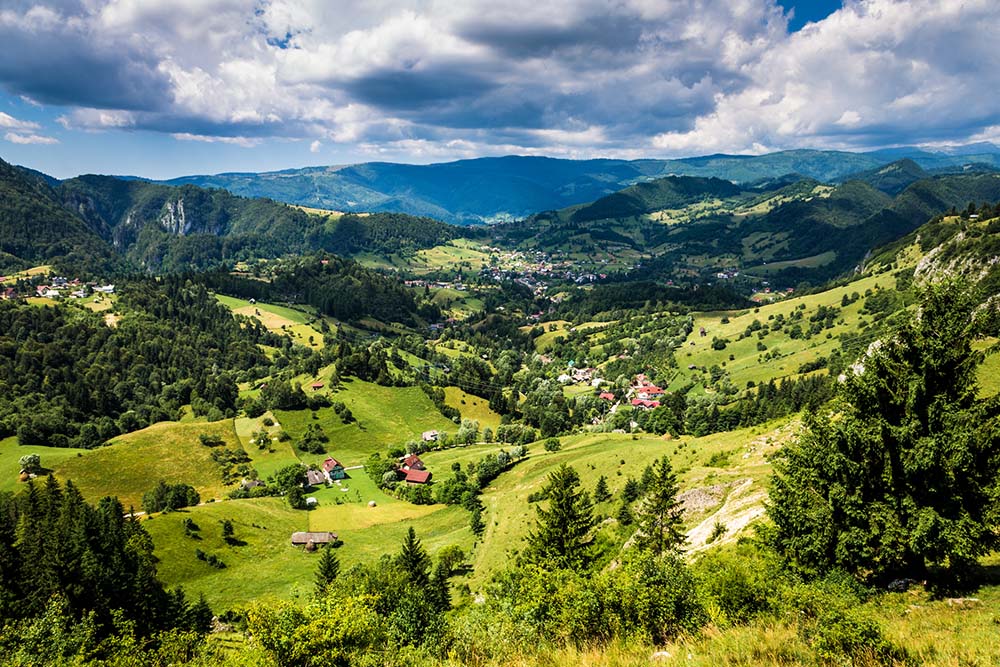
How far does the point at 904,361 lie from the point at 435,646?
76.6ft

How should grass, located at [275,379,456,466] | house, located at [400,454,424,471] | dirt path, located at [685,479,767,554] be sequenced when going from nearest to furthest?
dirt path, located at [685,479,767,554] → house, located at [400,454,424,471] → grass, located at [275,379,456,466]

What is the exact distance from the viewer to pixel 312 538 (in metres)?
82.6

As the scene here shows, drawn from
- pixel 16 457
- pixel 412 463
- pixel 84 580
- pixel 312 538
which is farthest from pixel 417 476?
pixel 16 457

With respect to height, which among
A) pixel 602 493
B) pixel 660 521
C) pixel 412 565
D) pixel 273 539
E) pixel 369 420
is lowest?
pixel 369 420

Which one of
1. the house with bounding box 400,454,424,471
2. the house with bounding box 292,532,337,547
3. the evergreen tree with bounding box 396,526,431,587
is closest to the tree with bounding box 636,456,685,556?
the evergreen tree with bounding box 396,526,431,587

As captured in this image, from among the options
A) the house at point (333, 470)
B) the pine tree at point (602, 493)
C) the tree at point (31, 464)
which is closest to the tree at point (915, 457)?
the pine tree at point (602, 493)

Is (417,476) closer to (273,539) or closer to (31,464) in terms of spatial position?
(273,539)

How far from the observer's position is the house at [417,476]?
112 meters

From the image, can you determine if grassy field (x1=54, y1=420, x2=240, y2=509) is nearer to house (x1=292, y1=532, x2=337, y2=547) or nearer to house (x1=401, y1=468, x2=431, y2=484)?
house (x1=292, y1=532, x2=337, y2=547)

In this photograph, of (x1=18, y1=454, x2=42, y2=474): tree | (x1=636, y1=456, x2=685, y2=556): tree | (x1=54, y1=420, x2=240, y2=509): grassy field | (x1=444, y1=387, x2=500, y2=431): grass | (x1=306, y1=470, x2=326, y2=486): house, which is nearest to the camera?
(x1=636, y1=456, x2=685, y2=556): tree

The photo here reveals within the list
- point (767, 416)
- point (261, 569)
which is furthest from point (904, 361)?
point (767, 416)

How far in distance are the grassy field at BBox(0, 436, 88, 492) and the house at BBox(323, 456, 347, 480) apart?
2474 inches

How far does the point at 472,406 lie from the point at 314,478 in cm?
7985

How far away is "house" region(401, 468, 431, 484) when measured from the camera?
111938 millimetres
